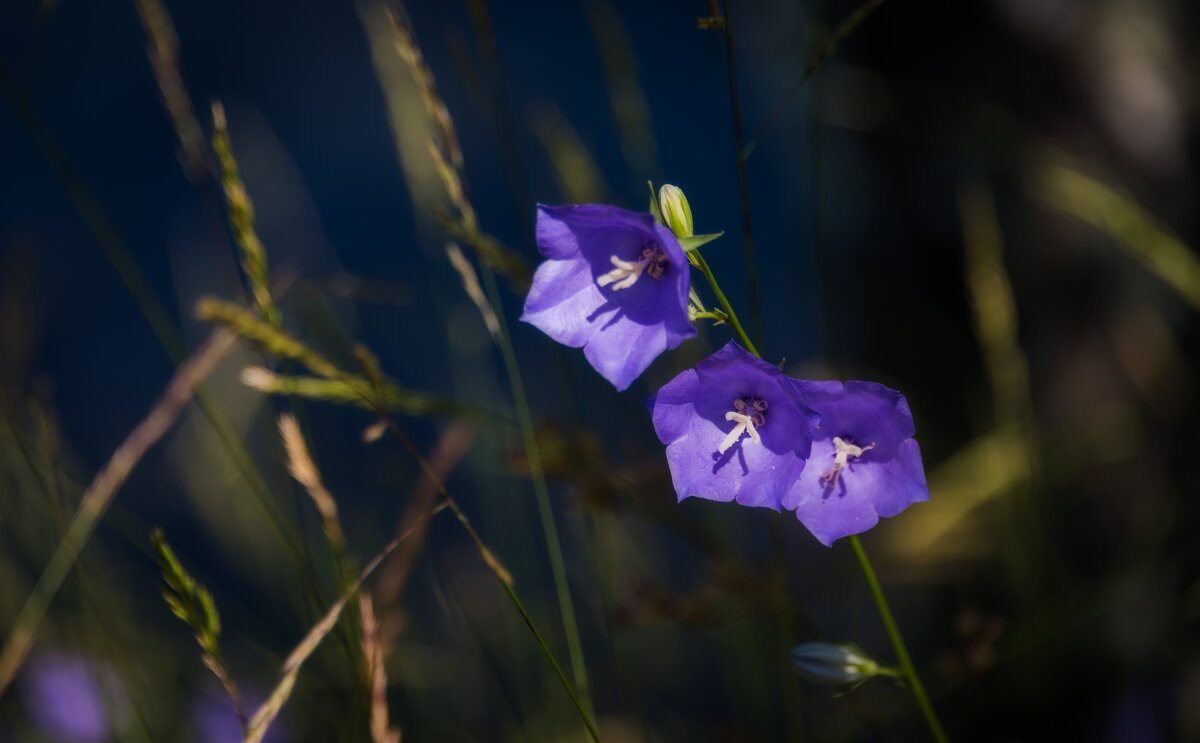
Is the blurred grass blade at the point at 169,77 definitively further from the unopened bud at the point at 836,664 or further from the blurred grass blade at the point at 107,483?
the unopened bud at the point at 836,664

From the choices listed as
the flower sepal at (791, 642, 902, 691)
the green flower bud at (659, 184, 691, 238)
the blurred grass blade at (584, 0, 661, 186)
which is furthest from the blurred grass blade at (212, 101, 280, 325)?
the flower sepal at (791, 642, 902, 691)

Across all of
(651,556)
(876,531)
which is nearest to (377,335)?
(651,556)

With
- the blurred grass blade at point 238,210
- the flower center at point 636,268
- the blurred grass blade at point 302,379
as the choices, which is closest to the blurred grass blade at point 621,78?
the flower center at point 636,268

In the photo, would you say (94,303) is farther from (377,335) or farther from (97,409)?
(377,335)

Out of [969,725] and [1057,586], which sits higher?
[1057,586]

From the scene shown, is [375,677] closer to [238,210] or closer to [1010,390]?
[238,210]
